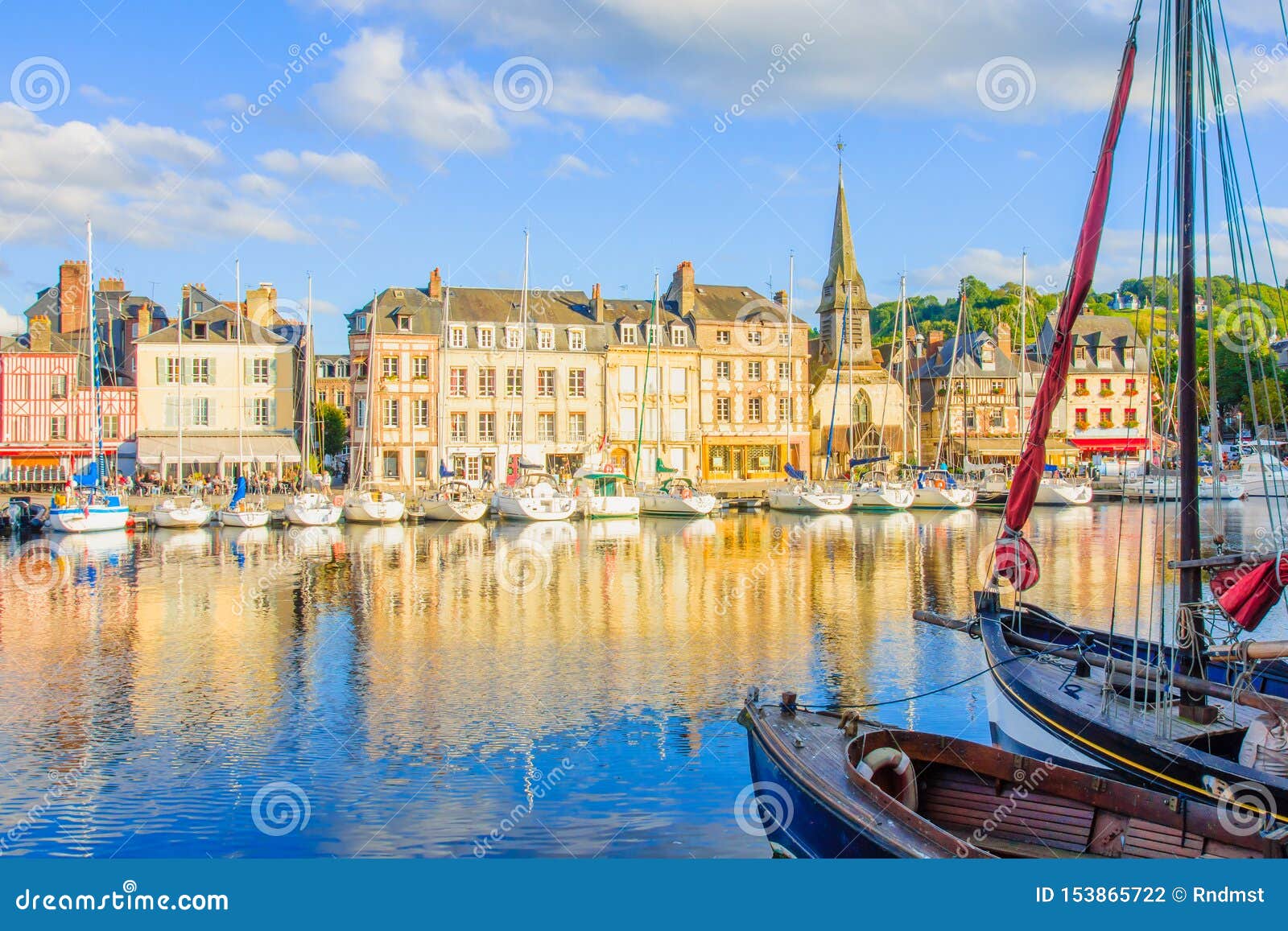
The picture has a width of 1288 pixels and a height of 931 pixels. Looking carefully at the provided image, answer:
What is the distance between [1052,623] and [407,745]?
10.2 m

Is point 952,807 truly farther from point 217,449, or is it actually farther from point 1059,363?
point 217,449

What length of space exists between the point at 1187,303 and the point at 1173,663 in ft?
15.8

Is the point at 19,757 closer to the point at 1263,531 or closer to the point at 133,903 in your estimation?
the point at 133,903

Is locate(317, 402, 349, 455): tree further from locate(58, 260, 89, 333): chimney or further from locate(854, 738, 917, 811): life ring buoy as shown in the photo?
locate(854, 738, 917, 811): life ring buoy

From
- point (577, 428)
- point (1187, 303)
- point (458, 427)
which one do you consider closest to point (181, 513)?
point (458, 427)

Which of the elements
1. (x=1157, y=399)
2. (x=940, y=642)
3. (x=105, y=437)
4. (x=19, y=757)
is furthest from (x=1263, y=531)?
(x=105, y=437)

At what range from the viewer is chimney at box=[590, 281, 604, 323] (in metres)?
72.8

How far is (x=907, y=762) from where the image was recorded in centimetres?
1103

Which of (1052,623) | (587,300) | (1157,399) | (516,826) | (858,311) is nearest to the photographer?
(516,826)

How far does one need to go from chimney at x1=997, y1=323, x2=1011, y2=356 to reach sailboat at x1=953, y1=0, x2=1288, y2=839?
74.8 metres

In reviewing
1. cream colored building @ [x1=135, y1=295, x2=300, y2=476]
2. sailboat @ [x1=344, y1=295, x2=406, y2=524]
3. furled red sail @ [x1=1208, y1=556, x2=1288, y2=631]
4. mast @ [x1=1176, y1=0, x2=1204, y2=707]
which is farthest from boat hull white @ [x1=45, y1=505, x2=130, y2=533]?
furled red sail @ [x1=1208, y1=556, x2=1288, y2=631]

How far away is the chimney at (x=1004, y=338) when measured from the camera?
8850 centimetres

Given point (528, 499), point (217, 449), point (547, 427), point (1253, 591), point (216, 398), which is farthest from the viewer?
point (547, 427)

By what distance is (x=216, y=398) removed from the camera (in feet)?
219
